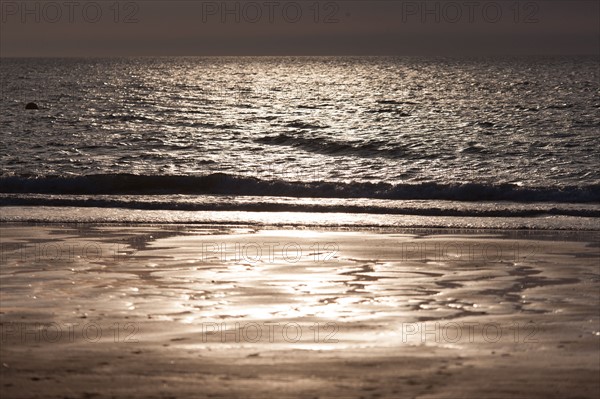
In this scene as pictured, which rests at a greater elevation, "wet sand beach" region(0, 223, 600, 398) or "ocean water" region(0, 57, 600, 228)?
"ocean water" region(0, 57, 600, 228)

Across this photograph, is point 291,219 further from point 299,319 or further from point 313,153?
point 313,153

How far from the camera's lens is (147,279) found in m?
11.9

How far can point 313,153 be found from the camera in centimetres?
3878

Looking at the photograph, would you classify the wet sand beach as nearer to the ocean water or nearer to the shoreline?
the shoreline

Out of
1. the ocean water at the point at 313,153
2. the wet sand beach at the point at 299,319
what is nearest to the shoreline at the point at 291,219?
the ocean water at the point at 313,153

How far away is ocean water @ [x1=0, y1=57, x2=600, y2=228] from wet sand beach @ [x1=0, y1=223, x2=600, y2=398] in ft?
23.0

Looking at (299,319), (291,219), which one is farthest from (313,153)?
(299,319)

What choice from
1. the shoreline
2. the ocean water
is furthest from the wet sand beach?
the ocean water

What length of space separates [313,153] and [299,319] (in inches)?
1158

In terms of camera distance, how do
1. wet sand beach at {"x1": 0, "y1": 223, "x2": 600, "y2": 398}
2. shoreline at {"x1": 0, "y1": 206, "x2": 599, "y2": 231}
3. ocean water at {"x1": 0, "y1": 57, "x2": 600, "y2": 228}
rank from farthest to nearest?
ocean water at {"x1": 0, "y1": 57, "x2": 600, "y2": 228} < shoreline at {"x1": 0, "y1": 206, "x2": 599, "y2": 231} < wet sand beach at {"x1": 0, "y1": 223, "x2": 600, "y2": 398}

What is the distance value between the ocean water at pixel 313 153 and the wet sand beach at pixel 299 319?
23.0 feet

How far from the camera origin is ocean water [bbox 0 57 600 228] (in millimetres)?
23641

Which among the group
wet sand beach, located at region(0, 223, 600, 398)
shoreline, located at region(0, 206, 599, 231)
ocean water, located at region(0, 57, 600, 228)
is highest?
ocean water, located at region(0, 57, 600, 228)

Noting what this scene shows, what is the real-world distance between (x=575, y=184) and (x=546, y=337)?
1902 cm
